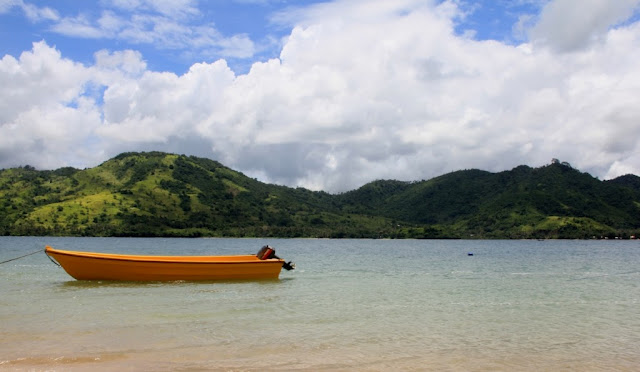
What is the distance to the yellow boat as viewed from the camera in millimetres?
26422

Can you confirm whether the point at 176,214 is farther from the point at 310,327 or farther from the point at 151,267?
the point at 310,327

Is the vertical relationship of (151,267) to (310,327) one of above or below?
above

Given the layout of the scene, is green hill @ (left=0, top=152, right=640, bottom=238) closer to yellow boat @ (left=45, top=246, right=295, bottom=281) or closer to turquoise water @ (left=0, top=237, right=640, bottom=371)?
yellow boat @ (left=45, top=246, right=295, bottom=281)

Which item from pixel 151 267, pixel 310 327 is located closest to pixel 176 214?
pixel 151 267

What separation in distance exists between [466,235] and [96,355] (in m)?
185

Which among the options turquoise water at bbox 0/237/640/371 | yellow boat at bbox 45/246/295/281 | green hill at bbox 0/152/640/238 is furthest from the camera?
green hill at bbox 0/152/640/238

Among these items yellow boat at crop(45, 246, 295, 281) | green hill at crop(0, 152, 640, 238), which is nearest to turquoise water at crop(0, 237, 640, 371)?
yellow boat at crop(45, 246, 295, 281)

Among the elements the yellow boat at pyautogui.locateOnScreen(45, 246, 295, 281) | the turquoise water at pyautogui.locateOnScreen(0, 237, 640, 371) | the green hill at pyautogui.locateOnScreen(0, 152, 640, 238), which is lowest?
the turquoise water at pyautogui.locateOnScreen(0, 237, 640, 371)

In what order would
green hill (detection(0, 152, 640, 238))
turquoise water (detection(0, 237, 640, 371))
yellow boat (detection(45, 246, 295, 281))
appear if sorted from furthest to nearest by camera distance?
1. green hill (detection(0, 152, 640, 238))
2. yellow boat (detection(45, 246, 295, 281))
3. turquoise water (detection(0, 237, 640, 371))

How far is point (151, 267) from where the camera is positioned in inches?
1072

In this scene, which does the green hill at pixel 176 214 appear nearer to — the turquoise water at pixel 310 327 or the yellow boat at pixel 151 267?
the yellow boat at pixel 151 267

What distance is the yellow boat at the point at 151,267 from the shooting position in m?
26.4

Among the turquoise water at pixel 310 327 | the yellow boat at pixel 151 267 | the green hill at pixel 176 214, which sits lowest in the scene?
the turquoise water at pixel 310 327

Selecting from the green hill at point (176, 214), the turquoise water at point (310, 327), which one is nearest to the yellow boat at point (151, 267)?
the turquoise water at point (310, 327)
